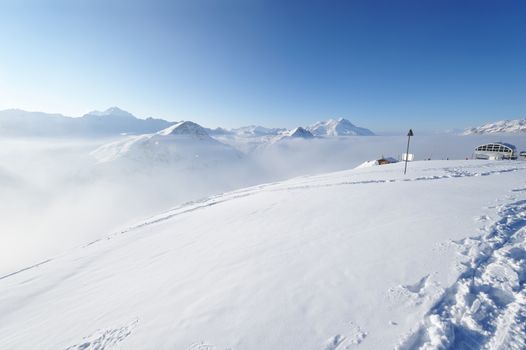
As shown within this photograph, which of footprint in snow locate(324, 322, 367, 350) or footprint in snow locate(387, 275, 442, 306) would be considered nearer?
footprint in snow locate(324, 322, 367, 350)

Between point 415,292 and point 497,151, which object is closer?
point 415,292

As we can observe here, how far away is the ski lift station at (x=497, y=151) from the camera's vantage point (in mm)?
31647

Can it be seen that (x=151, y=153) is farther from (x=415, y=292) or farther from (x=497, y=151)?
(x=415, y=292)

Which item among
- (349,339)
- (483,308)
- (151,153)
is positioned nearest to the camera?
(349,339)

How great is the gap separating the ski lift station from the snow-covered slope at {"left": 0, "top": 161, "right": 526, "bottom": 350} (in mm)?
30245

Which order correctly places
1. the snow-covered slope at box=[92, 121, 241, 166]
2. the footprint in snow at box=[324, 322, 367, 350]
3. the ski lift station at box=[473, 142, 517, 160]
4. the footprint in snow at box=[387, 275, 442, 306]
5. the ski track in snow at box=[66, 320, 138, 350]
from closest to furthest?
the footprint in snow at box=[324, 322, 367, 350], the footprint in snow at box=[387, 275, 442, 306], the ski track in snow at box=[66, 320, 138, 350], the ski lift station at box=[473, 142, 517, 160], the snow-covered slope at box=[92, 121, 241, 166]

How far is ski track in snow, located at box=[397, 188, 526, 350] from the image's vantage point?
11.1 feet

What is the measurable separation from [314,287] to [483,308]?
2921 millimetres

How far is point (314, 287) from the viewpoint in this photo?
17.2ft

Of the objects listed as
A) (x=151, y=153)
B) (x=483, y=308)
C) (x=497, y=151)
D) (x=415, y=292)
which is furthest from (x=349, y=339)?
(x=151, y=153)

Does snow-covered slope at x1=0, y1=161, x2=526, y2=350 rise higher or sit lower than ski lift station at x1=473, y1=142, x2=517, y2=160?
lower

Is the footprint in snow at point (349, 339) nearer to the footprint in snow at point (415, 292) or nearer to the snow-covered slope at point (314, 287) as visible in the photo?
the snow-covered slope at point (314, 287)

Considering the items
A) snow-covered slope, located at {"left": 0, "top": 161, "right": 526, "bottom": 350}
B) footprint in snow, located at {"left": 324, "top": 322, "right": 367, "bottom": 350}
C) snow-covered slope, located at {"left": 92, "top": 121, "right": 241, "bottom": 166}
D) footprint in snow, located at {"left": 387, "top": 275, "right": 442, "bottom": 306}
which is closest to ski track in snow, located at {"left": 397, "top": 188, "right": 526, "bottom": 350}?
snow-covered slope, located at {"left": 0, "top": 161, "right": 526, "bottom": 350}

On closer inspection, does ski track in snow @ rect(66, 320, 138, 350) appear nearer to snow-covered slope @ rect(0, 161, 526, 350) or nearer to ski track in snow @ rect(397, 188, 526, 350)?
snow-covered slope @ rect(0, 161, 526, 350)
